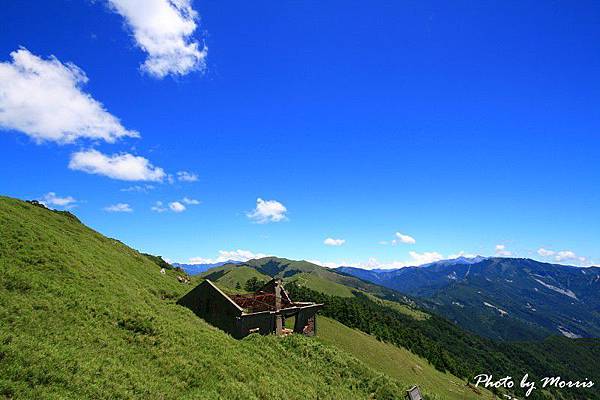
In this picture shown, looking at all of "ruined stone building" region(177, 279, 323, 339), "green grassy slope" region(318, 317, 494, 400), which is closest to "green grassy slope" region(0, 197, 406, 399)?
"ruined stone building" region(177, 279, 323, 339)

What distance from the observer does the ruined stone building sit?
127ft

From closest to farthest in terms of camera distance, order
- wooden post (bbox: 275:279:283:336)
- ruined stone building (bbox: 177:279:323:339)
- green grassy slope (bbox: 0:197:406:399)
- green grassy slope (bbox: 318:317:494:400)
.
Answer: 1. green grassy slope (bbox: 0:197:406:399)
2. ruined stone building (bbox: 177:279:323:339)
3. wooden post (bbox: 275:279:283:336)
4. green grassy slope (bbox: 318:317:494:400)

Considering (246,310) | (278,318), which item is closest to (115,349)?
(246,310)

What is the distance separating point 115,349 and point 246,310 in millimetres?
19543

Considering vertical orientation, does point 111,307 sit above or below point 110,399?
above

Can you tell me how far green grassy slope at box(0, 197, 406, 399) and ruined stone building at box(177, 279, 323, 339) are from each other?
190cm

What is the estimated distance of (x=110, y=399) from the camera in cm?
1867

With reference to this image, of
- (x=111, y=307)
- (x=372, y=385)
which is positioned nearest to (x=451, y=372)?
(x=372, y=385)

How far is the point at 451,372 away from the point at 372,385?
107390 mm

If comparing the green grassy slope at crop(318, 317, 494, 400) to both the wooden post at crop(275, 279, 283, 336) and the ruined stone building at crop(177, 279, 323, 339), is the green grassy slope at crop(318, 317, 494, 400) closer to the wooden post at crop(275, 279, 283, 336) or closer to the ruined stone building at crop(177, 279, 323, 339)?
the ruined stone building at crop(177, 279, 323, 339)

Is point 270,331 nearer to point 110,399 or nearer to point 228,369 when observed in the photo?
point 228,369

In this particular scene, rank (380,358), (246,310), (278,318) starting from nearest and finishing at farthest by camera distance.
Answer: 1. (246,310)
2. (278,318)
3. (380,358)

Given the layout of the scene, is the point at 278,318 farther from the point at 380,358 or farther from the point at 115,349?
the point at 380,358

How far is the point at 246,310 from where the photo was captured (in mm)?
42125
